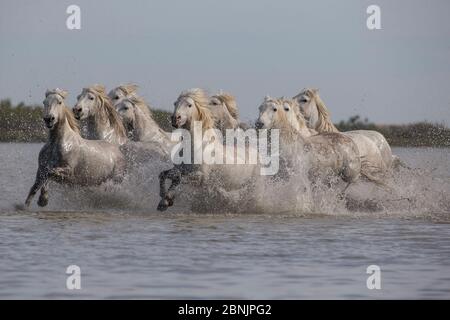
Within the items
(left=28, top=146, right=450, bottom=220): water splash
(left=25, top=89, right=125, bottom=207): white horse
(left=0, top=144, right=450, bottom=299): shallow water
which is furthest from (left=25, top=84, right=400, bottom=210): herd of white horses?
(left=0, top=144, right=450, bottom=299): shallow water

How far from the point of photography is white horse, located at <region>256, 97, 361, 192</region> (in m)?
14.3

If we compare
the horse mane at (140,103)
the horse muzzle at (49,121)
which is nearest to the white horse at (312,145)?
the horse mane at (140,103)

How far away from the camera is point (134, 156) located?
49.6ft

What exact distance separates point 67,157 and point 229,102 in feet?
7.60

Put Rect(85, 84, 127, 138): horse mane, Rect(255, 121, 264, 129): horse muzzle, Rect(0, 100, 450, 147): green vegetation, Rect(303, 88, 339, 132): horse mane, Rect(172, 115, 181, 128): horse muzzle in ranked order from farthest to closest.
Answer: Rect(0, 100, 450, 147): green vegetation
Rect(303, 88, 339, 132): horse mane
Rect(85, 84, 127, 138): horse mane
Rect(255, 121, 264, 129): horse muzzle
Rect(172, 115, 181, 128): horse muzzle

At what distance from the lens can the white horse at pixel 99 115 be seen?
1538 cm

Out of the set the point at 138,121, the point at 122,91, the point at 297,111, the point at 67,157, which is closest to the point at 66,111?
the point at 67,157

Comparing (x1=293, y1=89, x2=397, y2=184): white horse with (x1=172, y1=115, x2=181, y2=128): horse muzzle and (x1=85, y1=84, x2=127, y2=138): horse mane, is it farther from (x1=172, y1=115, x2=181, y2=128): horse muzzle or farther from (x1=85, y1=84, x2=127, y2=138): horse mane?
(x1=172, y1=115, x2=181, y2=128): horse muzzle

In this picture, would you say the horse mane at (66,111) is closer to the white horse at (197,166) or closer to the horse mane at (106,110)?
the horse mane at (106,110)

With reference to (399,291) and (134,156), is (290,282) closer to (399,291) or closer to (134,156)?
(399,291)

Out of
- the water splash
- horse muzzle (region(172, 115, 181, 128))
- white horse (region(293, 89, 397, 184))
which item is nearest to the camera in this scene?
horse muzzle (region(172, 115, 181, 128))

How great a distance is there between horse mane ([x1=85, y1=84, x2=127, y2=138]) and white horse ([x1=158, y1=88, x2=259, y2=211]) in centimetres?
159
